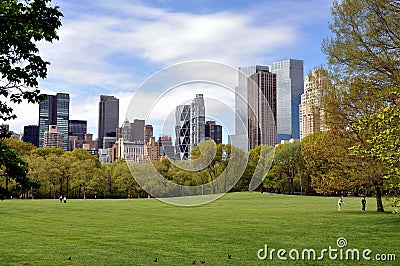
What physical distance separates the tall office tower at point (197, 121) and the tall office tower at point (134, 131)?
3.34m

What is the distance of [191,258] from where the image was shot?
17000 mm

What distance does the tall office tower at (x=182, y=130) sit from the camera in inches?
1232

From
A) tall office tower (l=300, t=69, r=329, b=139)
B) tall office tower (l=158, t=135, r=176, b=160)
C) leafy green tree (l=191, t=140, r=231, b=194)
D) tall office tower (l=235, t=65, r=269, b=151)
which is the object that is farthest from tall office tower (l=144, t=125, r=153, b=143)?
tall office tower (l=300, t=69, r=329, b=139)

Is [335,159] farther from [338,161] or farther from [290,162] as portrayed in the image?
[290,162]

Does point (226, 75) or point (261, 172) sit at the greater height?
point (226, 75)

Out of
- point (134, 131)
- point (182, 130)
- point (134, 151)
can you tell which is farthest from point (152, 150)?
point (182, 130)

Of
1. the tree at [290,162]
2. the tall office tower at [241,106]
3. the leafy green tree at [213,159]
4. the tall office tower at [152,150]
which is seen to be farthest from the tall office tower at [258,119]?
the tree at [290,162]

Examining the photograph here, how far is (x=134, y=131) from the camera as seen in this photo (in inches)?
1264

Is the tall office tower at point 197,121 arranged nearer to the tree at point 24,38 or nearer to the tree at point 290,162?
the tree at point 24,38

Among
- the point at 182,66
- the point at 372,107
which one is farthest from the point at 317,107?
the point at 182,66

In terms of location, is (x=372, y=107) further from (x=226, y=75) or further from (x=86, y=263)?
(x=86, y=263)

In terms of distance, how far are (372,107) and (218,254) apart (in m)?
17.0

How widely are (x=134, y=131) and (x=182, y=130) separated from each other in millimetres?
3202

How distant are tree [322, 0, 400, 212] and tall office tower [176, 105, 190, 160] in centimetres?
1008
